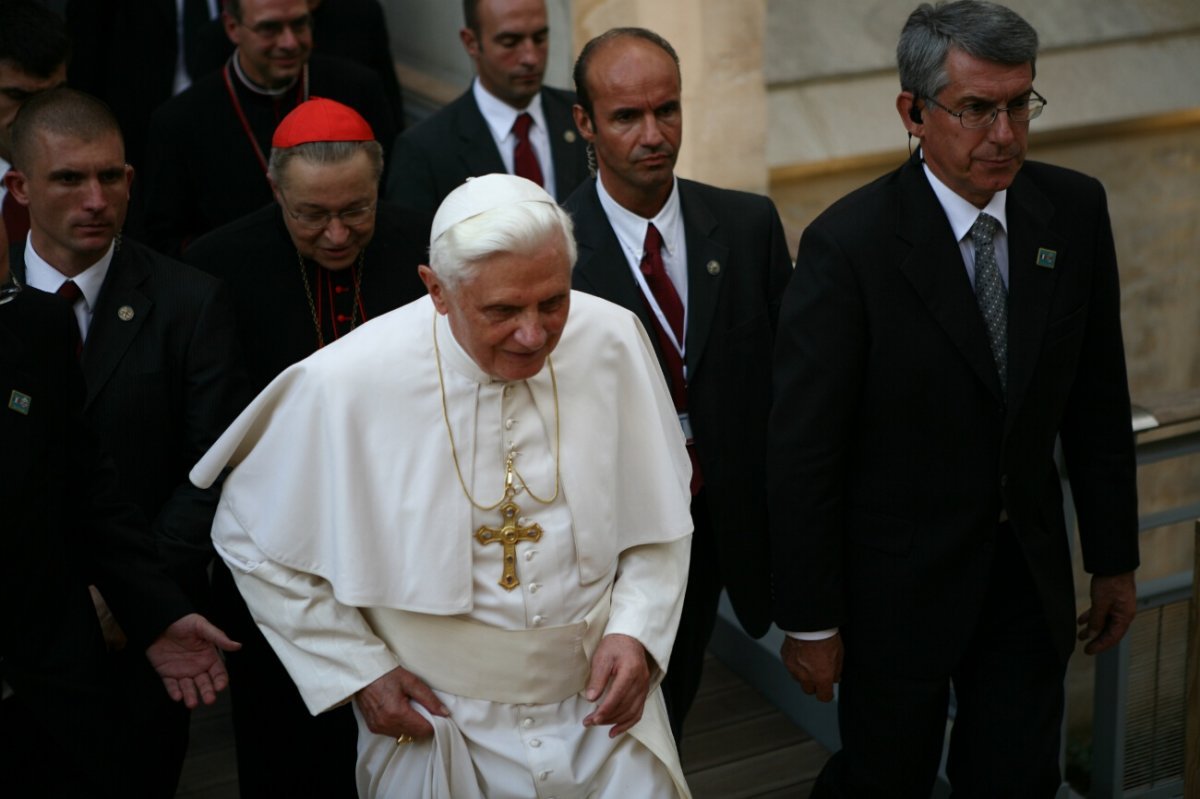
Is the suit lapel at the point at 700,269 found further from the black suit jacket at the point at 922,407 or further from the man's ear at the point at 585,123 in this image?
the black suit jacket at the point at 922,407

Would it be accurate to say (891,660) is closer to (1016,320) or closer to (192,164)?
(1016,320)

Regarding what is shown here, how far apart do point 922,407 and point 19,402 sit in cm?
175

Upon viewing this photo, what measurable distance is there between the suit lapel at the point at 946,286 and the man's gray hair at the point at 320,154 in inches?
52.8

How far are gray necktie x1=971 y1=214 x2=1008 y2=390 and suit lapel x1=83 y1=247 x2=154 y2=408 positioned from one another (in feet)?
6.02

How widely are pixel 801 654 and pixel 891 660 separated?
19cm

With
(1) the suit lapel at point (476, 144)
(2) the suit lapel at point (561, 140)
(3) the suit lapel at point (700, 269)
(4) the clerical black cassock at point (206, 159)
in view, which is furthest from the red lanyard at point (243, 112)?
(3) the suit lapel at point (700, 269)

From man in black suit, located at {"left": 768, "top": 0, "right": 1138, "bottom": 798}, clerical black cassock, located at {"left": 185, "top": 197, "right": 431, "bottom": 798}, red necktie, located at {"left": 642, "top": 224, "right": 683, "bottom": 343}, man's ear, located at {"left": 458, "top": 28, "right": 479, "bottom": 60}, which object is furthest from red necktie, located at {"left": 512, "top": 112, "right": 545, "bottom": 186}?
man in black suit, located at {"left": 768, "top": 0, "right": 1138, "bottom": 798}

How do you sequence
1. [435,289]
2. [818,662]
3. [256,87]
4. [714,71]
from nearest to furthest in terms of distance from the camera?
[435,289], [818,662], [256,87], [714,71]

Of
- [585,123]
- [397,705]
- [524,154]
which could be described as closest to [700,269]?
[585,123]

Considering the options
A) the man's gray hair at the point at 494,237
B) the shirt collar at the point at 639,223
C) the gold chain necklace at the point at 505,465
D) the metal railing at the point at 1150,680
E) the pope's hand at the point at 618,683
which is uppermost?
the man's gray hair at the point at 494,237

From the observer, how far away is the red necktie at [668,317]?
371 cm

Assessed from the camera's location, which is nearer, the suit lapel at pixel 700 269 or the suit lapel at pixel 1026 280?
the suit lapel at pixel 1026 280

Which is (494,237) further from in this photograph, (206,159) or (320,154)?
(206,159)

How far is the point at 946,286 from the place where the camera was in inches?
125
